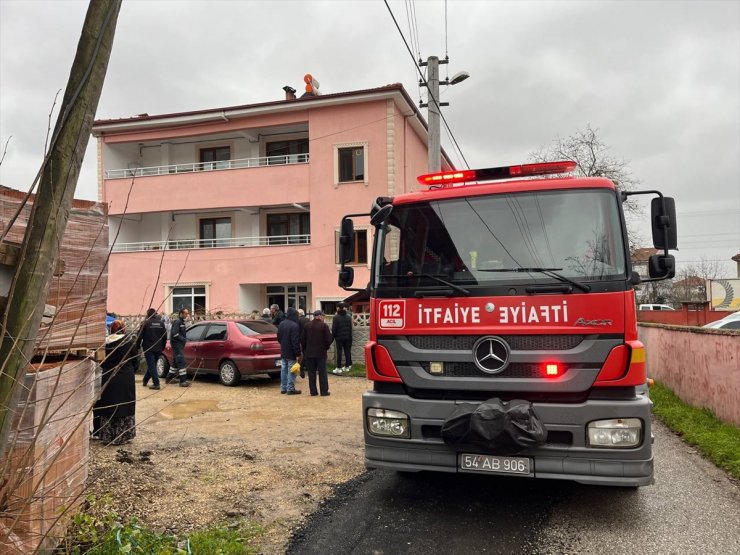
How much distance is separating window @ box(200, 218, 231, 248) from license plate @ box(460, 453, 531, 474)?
A: 20758mm

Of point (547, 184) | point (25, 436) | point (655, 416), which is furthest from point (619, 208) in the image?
point (655, 416)

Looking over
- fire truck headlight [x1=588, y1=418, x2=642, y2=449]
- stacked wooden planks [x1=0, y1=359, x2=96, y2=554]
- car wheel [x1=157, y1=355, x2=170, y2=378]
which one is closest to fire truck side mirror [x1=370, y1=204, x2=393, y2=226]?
fire truck headlight [x1=588, y1=418, x2=642, y2=449]

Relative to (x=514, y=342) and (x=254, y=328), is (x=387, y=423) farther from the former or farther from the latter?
(x=254, y=328)

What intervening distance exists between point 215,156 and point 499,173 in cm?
2087

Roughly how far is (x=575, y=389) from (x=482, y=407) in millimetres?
702

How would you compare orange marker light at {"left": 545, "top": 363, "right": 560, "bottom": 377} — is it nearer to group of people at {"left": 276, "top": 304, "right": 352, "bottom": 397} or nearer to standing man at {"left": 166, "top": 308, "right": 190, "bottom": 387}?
group of people at {"left": 276, "top": 304, "right": 352, "bottom": 397}

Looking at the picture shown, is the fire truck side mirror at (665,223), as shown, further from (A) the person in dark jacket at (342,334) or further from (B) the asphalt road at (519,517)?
(A) the person in dark jacket at (342,334)

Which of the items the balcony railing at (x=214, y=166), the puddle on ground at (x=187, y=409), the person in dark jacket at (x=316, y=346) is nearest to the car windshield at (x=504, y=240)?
the puddle on ground at (x=187, y=409)

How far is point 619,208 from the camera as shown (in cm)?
454

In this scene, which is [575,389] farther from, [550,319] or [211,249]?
[211,249]

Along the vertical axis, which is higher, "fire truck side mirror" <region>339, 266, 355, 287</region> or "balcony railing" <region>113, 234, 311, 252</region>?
"balcony railing" <region>113, 234, 311, 252</region>

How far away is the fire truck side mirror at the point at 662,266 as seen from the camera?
4.73 metres

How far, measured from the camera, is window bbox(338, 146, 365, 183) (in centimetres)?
2094

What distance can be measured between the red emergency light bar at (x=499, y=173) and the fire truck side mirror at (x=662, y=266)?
3.82 feet
